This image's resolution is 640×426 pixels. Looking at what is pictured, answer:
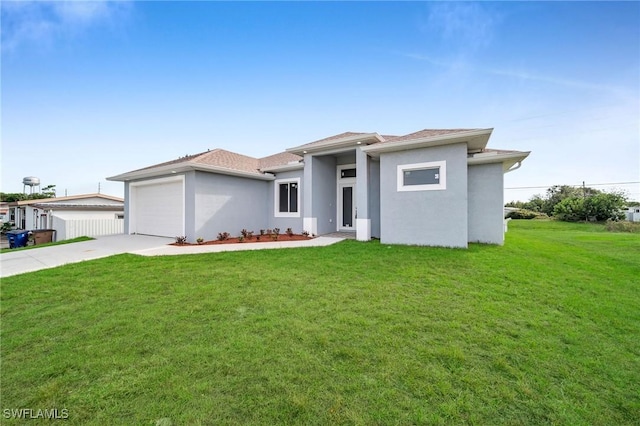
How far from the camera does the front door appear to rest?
1312 cm

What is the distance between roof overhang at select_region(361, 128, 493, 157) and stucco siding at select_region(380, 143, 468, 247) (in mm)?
217

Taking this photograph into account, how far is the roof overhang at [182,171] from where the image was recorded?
34.6 feet

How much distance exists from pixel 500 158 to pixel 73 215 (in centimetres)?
2624

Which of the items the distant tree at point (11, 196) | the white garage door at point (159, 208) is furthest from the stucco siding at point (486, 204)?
the distant tree at point (11, 196)

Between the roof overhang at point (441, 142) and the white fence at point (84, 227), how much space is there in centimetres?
1649

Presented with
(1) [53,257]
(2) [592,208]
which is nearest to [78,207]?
(1) [53,257]

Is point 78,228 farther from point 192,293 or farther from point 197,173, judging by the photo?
point 192,293

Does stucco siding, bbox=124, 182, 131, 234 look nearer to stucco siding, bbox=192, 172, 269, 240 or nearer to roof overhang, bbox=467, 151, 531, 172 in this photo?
stucco siding, bbox=192, 172, 269, 240

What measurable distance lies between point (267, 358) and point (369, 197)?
8.75 meters

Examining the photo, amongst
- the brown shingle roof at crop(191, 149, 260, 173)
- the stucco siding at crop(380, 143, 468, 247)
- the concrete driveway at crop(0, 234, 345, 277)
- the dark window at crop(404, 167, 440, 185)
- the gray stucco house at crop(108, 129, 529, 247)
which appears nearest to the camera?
the concrete driveway at crop(0, 234, 345, 277)

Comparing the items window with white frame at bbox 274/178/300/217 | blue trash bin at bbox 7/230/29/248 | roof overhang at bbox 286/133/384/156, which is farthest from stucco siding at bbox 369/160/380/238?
blue trash bin at bbox 7/230/29/248

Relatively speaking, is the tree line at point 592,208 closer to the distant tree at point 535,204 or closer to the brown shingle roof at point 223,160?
the distant tree at point 535,204

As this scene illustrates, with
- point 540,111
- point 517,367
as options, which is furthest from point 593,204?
point 517,367

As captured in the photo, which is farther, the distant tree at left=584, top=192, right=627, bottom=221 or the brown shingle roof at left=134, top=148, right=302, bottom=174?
the distant tree at left=584, top=192, right=627, bottom=221
